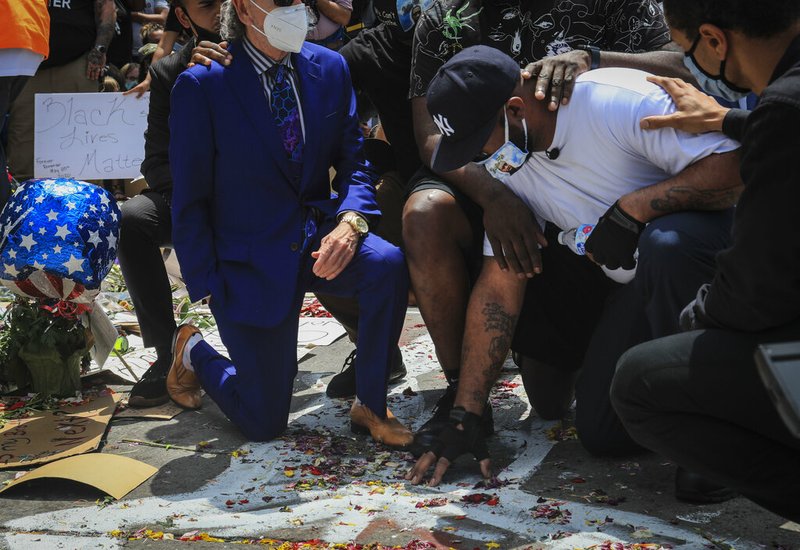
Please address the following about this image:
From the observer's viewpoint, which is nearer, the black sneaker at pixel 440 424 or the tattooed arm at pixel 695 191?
the tattooed arm at pixel 695 191

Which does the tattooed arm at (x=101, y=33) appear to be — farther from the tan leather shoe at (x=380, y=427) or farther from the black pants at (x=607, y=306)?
the black pants at (x=607, y=306)

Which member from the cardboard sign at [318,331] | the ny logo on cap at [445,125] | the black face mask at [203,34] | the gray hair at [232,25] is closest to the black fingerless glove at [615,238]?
the ny logo on cap at [445,125]

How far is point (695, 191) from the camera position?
3.02 metres

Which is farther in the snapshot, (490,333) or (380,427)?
(380,427)

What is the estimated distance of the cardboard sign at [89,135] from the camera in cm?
602

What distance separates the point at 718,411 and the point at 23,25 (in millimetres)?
4040

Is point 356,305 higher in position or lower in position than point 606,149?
lower

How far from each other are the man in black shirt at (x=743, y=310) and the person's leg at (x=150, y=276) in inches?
89.0

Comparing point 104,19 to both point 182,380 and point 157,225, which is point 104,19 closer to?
point 157,225

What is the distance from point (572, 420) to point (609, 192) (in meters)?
0.98

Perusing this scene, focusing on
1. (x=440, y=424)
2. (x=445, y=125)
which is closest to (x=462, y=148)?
(x=445, y=125)

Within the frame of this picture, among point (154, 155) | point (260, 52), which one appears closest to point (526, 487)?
point (260, 52)

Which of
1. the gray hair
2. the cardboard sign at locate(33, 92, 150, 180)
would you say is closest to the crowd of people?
the gray hair

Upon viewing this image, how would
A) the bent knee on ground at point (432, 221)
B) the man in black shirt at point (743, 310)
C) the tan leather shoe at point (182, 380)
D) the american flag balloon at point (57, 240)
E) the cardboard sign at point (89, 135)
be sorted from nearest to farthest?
the man in black shirt at point (743, 310) < the bent knee on ground at point (432, 221) < the american flag balloon at point (57, 240) < the tan leather shoe at point (182, 380) < the cardboard sign at point (89, 135)
